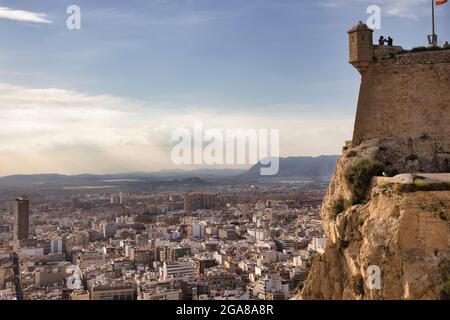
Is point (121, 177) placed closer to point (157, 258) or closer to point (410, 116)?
point (157, 258)

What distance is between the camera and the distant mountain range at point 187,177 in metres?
76.2

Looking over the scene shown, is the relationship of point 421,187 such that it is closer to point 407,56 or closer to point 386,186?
point 386,186

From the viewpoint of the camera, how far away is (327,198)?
13.6m

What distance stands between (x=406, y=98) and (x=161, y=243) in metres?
44.4

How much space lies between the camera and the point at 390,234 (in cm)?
1059

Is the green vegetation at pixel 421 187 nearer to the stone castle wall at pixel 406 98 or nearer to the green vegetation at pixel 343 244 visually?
the green vegetation at pixel 343 244

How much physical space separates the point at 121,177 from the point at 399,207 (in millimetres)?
80009

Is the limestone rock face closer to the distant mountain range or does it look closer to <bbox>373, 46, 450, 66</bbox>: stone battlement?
<bbox>373, 46, 450, 66</bbox>: stone battlement

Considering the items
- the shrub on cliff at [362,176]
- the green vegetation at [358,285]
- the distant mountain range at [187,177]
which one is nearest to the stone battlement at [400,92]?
the shrub on cliff at [362,176]

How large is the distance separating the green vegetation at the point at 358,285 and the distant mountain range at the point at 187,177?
5802 centimetres

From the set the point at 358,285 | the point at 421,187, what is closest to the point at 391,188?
the point at 421,187
